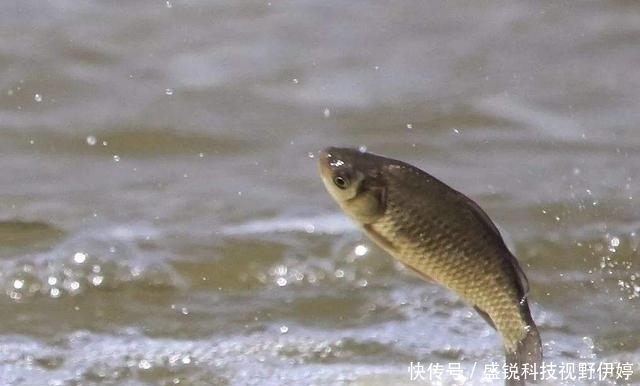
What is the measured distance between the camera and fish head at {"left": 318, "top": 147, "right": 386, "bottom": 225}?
245 centimetres

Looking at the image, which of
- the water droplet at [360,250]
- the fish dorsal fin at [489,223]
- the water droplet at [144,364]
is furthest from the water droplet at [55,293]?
the fish dorsal fin at [489,223]

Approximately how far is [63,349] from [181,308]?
0.39 metres

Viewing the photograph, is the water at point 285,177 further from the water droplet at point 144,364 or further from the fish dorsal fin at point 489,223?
the fish dorsal fin at point 489,223

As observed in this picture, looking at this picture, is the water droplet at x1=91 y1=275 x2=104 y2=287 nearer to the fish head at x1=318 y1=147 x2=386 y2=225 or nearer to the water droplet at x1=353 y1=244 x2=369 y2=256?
the water droplet at x1=353 y1=244 x2=369 y2=256

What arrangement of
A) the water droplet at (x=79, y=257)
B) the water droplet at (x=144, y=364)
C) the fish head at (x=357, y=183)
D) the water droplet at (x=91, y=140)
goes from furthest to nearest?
the water droplet at (x=91, y=140) → the water droplet at (x=79, y=257) → the water droplet at (x=144, y=364) → the fish head at (x=357, y=183)

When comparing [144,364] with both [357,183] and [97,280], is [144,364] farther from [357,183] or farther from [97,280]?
[357,183]

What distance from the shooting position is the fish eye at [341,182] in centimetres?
247

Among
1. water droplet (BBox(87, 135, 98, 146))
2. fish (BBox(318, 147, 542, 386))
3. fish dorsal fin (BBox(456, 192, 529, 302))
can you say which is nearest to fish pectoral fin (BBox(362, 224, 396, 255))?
fish (BBox(318, 147, 542, 386))

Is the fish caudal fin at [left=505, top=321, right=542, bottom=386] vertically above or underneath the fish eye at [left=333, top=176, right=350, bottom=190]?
underneath

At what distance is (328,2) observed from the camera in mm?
5730

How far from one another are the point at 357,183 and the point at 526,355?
436mm

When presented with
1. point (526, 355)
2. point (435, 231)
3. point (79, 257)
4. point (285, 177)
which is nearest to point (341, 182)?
point (435, 231)

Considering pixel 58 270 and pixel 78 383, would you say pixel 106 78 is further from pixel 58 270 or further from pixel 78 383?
pixel 78 383

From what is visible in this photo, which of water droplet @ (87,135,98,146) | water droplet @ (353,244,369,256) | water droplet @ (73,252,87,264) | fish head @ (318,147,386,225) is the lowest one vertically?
fish head @ (318,147,386,225)
